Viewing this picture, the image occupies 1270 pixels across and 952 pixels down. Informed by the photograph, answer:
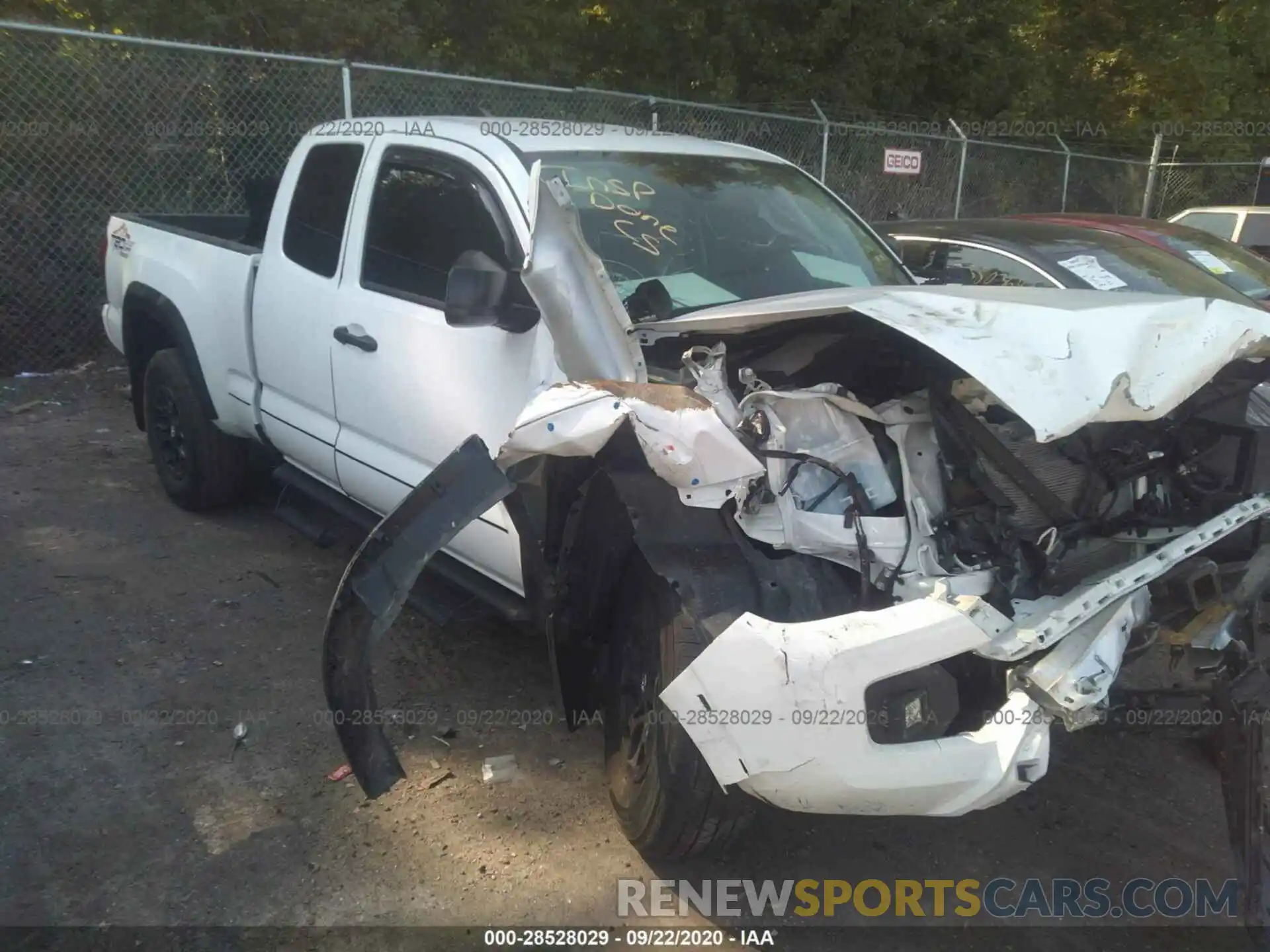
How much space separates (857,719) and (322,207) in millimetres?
3130

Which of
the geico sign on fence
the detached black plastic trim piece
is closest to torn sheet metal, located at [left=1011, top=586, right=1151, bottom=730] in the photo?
the detached black plastic trim piece

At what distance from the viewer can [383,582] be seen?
2430 millimetres

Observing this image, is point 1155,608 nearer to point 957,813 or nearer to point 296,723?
point 957,813

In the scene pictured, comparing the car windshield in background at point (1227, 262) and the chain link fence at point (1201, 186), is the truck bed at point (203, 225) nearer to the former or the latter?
the car windshield in background at point (1227, 262)

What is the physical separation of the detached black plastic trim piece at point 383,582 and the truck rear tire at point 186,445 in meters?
2.79

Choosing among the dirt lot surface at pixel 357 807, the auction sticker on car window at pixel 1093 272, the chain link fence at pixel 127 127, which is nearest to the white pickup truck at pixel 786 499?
the dirt lot surface at pixel 357 807

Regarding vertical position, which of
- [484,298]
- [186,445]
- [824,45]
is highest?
[824,45]

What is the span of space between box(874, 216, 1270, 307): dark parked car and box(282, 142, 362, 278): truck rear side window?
8.82 feet

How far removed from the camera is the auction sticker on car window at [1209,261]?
602 centimetres

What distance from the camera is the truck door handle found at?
360 centimetres

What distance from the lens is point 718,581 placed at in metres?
2.33

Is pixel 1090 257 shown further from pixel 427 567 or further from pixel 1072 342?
pixel 427 567

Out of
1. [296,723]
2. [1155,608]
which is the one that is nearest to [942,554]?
[1155,608]

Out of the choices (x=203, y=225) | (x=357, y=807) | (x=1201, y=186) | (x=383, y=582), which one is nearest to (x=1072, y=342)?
(x=383, y=582)
